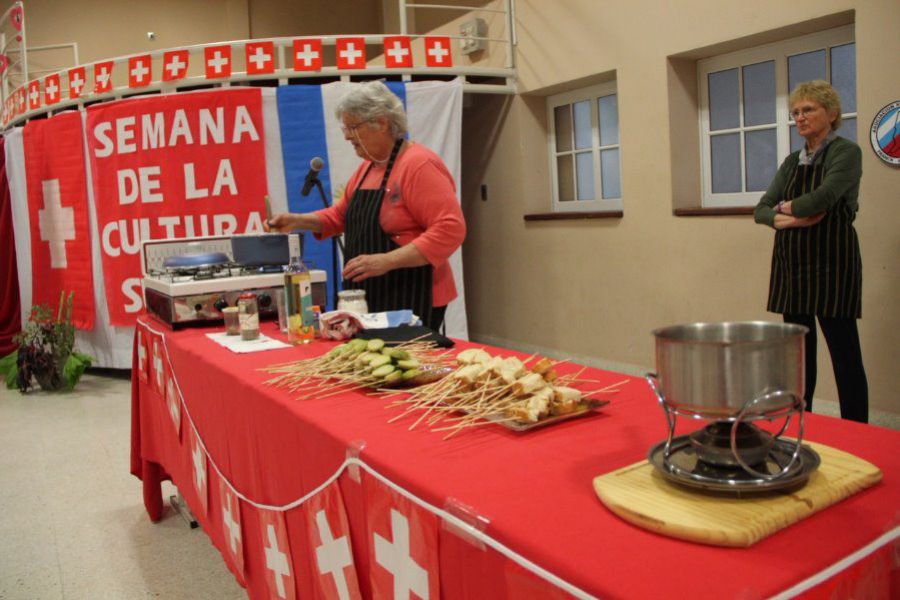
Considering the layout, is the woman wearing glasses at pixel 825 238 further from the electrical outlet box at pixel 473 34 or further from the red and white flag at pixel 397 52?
the electrical outlet box at pixel 473 34

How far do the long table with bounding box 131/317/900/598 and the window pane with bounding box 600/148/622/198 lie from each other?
3.81 m

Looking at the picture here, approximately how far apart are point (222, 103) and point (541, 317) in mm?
2701

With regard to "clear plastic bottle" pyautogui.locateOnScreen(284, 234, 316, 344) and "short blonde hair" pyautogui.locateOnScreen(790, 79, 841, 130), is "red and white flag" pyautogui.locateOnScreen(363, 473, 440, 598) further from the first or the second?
"short blonde hair" pyautogui.locateOnScreen(790, 79, 841, 130)

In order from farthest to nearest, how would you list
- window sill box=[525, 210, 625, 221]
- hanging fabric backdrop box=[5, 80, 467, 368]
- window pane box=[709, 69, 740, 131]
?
hanging fabric backdrop box=[5, 80, 467, 368] < window sill box=[525, 210, 625, 221] < window pane box=[709, 69, 740, 131]

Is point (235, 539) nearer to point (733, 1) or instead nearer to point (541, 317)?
point (733, 1)

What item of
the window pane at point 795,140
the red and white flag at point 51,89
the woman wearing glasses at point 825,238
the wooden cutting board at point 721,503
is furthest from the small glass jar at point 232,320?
the red and white flag at point 51,89

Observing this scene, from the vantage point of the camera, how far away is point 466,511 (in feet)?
3.61

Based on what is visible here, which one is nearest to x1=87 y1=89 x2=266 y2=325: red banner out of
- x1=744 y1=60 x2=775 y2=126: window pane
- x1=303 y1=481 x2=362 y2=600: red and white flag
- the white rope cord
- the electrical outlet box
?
the electrical outlet box

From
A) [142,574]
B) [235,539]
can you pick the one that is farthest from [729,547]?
[142,574]

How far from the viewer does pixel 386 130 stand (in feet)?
9.23

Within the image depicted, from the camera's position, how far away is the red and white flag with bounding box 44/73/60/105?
634 centimetres

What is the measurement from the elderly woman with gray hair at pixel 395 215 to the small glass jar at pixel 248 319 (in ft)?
1.11

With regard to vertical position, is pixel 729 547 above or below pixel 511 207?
below

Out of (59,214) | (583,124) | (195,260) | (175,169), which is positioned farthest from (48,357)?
(583,124)
